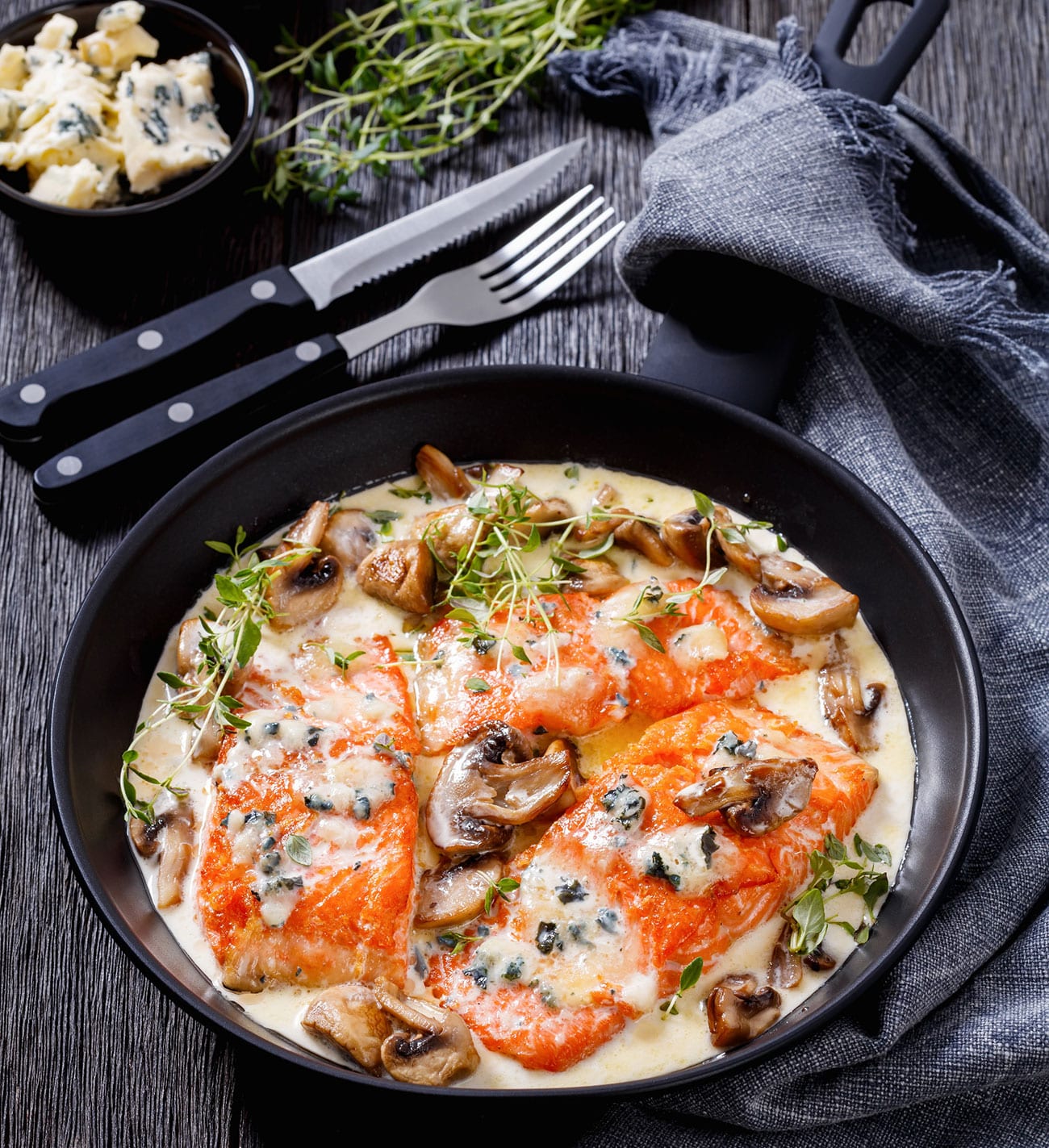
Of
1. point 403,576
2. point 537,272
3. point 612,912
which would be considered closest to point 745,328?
point 537,272

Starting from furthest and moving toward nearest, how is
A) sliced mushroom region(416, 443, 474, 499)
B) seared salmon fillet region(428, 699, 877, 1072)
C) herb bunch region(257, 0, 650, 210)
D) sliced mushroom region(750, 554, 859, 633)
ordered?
herb bunch region(257, 0, 650, 210)
sliced mushroom region(416, 443, 474, 499)
sliced mushroom region(750, 554, 859, 633)
seared salmon fillet region(428, 699, 877, 1072)

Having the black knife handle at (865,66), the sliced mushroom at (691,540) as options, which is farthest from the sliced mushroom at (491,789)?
the black knife handle at (865,66)

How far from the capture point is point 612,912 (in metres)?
2.79

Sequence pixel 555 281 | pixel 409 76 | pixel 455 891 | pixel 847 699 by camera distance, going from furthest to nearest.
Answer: pixel 409 76
pixel 555 281
pixel 847 699
pixel 455 891

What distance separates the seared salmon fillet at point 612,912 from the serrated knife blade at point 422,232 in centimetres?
186

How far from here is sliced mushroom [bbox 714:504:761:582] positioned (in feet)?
11.0

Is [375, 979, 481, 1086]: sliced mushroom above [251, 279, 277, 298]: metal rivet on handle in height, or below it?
below

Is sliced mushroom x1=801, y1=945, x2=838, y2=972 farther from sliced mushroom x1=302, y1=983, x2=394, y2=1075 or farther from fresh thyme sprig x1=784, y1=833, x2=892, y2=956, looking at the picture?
sliced mushroom x1=302, y1=983, x2=394, y2=1075

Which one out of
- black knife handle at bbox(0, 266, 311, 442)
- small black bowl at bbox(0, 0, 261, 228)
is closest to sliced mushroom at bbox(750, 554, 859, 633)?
black knife handle at bbox(0, 266, 311, 442)

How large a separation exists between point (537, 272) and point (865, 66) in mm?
1154

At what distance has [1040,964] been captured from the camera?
308 cm

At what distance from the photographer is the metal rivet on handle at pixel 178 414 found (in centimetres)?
361

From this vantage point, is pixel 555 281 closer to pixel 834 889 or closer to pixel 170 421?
pixel 170 421

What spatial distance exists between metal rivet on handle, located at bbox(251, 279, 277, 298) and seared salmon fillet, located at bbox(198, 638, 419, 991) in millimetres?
1399
